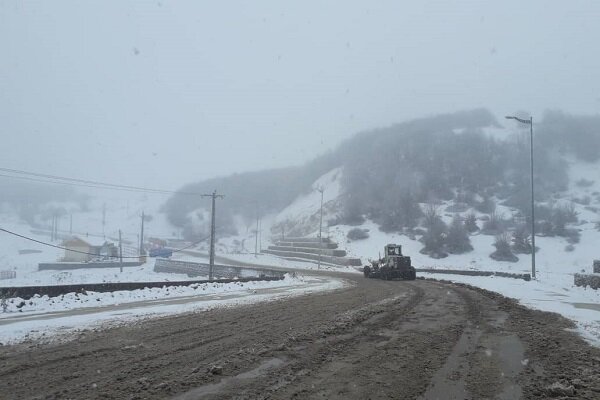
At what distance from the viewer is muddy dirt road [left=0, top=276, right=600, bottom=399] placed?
6.53 m

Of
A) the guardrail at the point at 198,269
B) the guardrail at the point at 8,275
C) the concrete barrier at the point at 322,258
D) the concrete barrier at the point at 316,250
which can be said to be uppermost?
the concrete barrier at the point at 316,250

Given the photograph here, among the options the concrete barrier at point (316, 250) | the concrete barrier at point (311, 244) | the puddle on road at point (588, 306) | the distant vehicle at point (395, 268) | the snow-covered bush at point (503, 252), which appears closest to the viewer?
the puddle on road at point (588, 306)

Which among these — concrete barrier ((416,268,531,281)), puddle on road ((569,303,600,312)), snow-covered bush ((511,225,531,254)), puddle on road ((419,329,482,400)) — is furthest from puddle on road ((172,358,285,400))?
snow-covered bush ((511,225,531,254))

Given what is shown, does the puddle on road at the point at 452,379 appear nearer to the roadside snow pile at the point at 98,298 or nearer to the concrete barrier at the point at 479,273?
the roadside snow pile at the point at 98,298

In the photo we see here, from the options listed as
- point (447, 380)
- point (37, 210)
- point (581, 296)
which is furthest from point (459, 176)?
point (37, 210)

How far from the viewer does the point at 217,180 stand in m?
187

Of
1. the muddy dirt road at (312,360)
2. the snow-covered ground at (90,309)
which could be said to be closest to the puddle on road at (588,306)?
the muddy dirt road at (312,360)

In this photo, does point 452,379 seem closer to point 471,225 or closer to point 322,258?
point 322,258

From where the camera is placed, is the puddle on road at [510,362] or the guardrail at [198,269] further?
the guardrail at [198,269]

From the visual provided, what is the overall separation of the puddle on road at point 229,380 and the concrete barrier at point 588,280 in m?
22.8

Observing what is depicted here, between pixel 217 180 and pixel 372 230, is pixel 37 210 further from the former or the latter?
pixel 372 230

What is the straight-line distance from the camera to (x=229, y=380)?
7.02 metres

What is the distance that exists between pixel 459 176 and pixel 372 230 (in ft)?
105

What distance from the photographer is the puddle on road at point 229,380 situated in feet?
20.5
